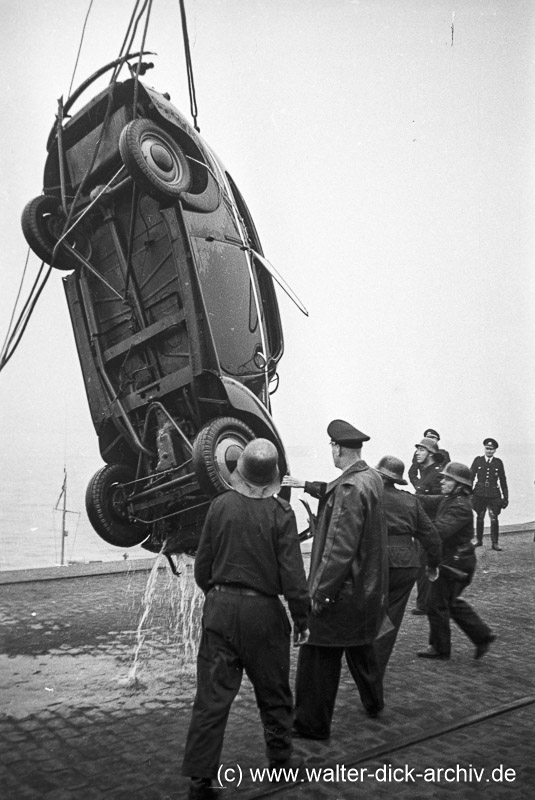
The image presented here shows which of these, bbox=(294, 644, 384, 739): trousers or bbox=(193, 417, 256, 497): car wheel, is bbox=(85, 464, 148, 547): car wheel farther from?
bbox=(294, 644, 384, 739): trousers

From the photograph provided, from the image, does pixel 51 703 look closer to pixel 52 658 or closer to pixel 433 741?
pixel 52 658

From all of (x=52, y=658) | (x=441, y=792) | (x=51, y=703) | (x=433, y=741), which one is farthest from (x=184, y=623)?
(x=441, y=792)

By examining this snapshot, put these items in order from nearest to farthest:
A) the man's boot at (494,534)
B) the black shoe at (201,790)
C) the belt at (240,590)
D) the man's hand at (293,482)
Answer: the black shoe at (201,790)
the belt at (240,590)
the man's hand at (293,482)
the man's boot at (494,534)

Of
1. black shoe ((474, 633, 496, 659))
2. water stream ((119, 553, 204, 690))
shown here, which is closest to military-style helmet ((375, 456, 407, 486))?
black shoe ((474, 633, 496, 659))

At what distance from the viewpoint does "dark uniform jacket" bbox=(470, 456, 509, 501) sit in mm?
10883

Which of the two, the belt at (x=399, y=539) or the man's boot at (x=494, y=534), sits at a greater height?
the belt at (x=399, y=539)

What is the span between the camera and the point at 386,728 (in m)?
3.68

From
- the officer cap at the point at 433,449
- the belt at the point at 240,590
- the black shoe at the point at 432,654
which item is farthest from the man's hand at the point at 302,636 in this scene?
the officer cap at the point at 433,449

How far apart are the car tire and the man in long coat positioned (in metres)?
3.22

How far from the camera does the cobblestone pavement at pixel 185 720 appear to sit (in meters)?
3.02

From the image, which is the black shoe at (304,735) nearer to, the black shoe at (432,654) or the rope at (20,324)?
the black shoe at (432,654)

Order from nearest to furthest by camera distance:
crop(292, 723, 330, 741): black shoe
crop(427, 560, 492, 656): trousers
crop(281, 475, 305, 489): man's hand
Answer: crop(292, 723, 330, 741): black shoe → crop(281, 475, 305, 489): man's hand → crop(427, 560, 492, 656): trousers

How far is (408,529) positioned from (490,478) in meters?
6.66

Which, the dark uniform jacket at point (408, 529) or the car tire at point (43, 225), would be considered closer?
the dark uniform jacket at point (408, 529)
